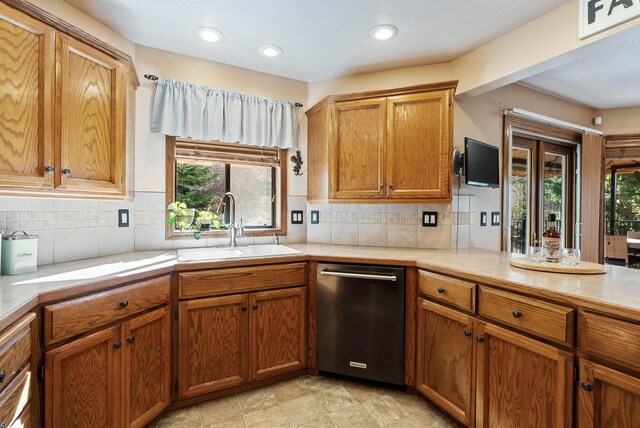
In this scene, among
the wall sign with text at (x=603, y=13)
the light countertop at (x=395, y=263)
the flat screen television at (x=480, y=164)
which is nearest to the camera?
the light countertop at (x=395, y=263)

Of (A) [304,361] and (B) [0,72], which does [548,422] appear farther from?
(B) [0,72]

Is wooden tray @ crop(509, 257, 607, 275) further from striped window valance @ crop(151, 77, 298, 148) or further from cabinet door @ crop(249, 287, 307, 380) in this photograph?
striped window valance @ crop(151, 77, 298, 148)

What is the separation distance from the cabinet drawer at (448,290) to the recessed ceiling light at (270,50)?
1.87 metres

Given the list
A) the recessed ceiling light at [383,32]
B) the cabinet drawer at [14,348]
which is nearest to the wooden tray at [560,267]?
the recessed ceiling light at [383,32]

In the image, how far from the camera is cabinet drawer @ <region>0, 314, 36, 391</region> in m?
0.92

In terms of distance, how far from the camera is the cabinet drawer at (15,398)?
930 mm

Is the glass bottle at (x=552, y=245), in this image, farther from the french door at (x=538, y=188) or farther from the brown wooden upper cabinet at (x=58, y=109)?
the brown wooden upper cabinet at (x=58, y=109)

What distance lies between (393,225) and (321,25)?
1581mm

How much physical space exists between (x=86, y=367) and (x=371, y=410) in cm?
154

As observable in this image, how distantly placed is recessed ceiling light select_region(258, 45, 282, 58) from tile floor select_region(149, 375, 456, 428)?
241cm

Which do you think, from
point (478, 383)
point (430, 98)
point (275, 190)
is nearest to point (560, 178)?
point (430, 98)

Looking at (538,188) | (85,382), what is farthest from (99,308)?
(538,188)

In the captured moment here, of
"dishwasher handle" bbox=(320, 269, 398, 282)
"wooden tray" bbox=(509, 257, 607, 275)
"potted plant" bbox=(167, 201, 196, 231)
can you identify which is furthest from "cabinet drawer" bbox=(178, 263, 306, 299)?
"wooden tray" bbox=(509, 257, 607, 275)

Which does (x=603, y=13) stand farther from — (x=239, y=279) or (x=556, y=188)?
(x=239, y=279)
